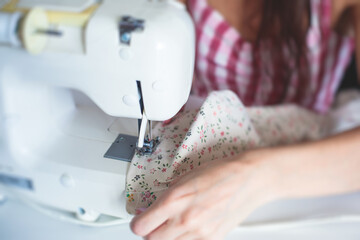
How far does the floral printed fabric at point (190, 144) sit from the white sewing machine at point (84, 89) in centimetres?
2

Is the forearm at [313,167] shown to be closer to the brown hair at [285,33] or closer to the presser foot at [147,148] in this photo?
the presser foot at [147,148]

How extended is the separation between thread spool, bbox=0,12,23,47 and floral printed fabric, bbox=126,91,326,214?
23 cm

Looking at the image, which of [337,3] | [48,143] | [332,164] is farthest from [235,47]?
[48,143]

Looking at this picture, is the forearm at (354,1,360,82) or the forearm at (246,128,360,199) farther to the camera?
the forearm at (354,1,360,82)

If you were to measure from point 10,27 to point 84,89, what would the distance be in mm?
118

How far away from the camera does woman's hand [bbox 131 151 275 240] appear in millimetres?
459

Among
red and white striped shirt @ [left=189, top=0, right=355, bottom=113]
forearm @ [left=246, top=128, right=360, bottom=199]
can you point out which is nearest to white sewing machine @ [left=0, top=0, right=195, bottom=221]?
forearm @ [left=246, top=128, right=360, bottom=199]

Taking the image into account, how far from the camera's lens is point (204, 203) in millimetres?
478

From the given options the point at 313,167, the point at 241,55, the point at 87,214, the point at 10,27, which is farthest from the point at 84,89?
the point at 241,55

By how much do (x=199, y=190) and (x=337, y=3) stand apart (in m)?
0.70

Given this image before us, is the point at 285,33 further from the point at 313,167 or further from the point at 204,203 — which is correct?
the point at 204,203

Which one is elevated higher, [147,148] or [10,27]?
[10,27]

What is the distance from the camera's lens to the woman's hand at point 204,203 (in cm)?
46

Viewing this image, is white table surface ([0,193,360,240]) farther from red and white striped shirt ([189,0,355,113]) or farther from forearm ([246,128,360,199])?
red and white striped shirt ([189,0,355,113])
